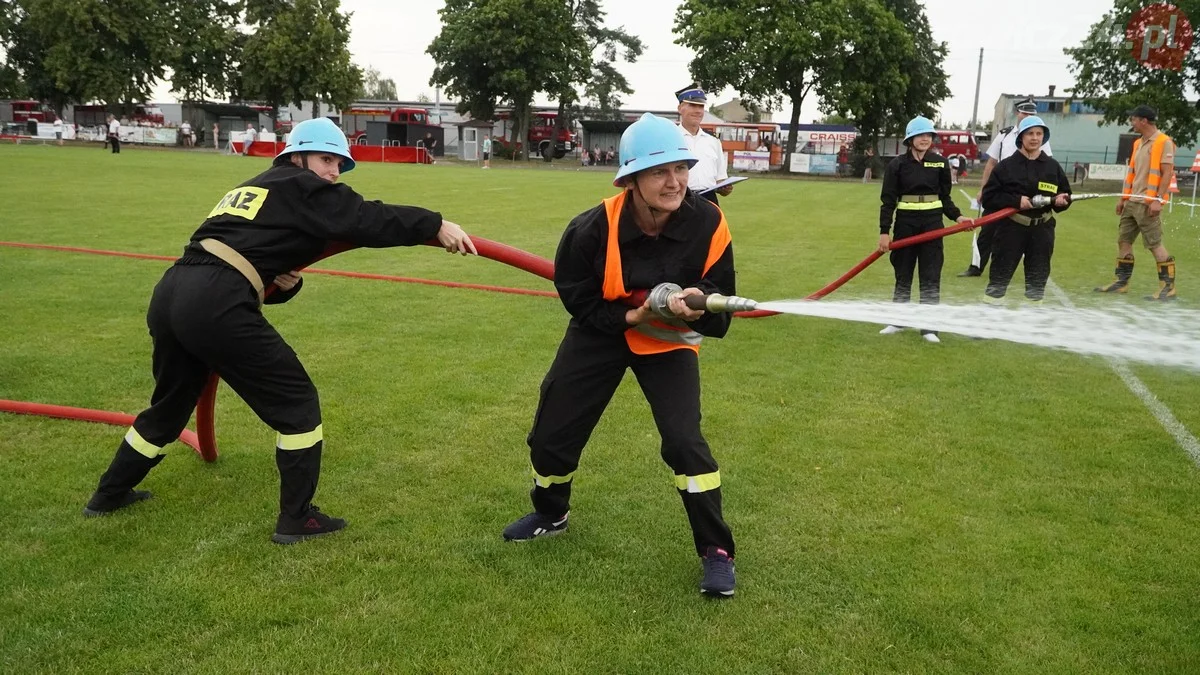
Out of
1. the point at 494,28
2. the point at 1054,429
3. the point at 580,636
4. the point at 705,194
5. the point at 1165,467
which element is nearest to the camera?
the point at 580,636

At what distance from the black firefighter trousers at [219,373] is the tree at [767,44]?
1990 inches

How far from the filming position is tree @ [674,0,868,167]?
5078 centimetres

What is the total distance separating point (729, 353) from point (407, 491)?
407 cm

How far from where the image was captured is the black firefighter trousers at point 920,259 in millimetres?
9062

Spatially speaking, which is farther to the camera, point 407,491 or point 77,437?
point 77,437

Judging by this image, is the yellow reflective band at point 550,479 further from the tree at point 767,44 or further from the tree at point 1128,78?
the tree at point 767,44

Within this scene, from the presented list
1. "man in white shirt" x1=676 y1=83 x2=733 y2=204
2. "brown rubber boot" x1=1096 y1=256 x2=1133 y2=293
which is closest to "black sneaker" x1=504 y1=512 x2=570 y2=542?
"man in white shirt" x1=676 y1=83 x2=733 y2=204

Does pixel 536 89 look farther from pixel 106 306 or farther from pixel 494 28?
pixel 106 306

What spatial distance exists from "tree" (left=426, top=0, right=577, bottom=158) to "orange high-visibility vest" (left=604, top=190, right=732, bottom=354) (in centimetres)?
5679

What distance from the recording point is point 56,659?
3.31m

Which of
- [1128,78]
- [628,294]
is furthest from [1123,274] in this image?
[1128,78]

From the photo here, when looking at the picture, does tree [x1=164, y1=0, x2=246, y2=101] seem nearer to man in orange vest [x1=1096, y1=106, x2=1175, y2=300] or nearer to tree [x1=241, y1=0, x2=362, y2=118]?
tree [x1=241, y1=0, x2=362, y2=118]

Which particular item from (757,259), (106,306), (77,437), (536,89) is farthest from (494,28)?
(77,437)

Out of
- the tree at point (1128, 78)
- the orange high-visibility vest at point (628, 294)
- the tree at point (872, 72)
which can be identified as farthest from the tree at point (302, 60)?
the orange high-visibility vest at point (628, 294)
